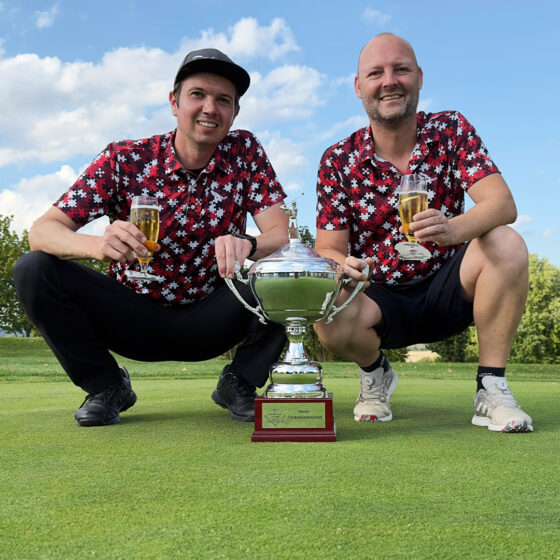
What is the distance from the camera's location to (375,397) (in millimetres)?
3475

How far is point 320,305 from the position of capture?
2.97m

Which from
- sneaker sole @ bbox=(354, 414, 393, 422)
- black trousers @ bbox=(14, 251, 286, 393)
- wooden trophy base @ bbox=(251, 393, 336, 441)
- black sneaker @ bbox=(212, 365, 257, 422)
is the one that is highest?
black trousers @ bbox=(14, 251, 286, 393)

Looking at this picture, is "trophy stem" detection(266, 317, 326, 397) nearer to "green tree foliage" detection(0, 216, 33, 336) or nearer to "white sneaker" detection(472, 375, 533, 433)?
"white sneaker" detection(472, 375, 533, 433)

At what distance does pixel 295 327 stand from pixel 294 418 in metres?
0.44

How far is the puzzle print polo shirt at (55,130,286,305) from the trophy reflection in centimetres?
74

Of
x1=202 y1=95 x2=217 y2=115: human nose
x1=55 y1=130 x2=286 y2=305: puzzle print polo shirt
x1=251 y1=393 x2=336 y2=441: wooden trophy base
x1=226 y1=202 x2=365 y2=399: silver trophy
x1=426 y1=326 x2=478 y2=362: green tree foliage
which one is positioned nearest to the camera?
x1=251 y1=393 x2=336 y2=441: wooden trophy base

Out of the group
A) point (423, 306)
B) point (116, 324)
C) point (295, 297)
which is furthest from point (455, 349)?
point (295, 297)

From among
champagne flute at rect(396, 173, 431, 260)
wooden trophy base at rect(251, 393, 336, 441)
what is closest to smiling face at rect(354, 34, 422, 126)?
champagne flute at rect(396, 173, 431, 260)

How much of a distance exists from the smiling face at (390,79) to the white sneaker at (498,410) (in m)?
1.47

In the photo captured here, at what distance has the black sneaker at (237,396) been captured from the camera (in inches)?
135

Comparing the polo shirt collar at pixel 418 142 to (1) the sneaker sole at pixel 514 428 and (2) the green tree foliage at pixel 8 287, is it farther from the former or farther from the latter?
(2) the green tree foliage at pixel 8 287

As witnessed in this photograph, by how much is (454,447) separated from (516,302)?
3.32 feet

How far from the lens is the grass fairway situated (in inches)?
55.0

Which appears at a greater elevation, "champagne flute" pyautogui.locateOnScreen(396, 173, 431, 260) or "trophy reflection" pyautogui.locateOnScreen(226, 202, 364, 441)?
"champagne flute" pyautogui.locateOnScreen(396, 173, 431, 260)
